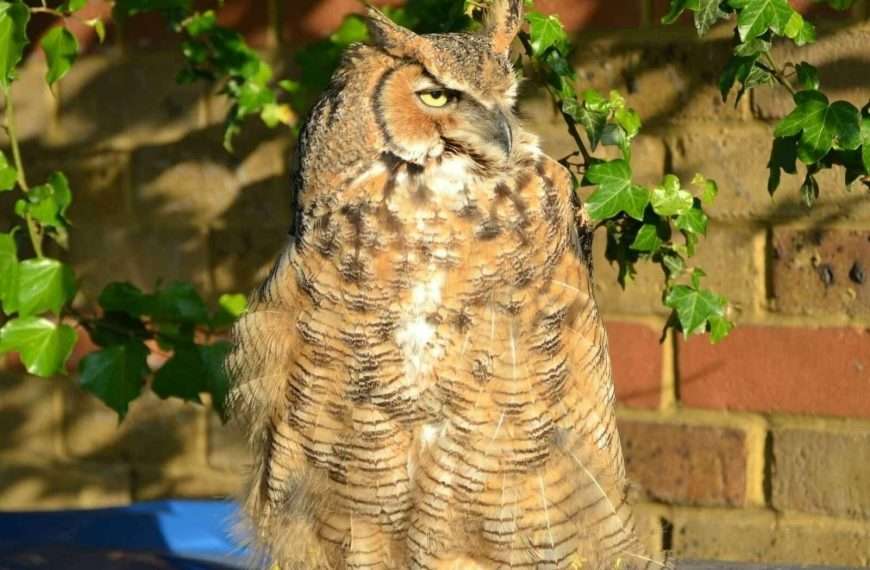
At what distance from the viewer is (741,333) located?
7.76ft

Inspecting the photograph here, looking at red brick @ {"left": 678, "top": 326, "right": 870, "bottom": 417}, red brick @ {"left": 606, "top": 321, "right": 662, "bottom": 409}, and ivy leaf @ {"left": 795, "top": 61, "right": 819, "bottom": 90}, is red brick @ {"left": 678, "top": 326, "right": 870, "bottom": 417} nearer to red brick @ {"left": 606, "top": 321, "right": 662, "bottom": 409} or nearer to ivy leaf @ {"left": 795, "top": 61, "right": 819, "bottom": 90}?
red brick @ {"left": 606, "top": 321, "right": 662, "bottom": 409}

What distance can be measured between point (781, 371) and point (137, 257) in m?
1.28

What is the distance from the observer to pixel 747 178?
2.33 m

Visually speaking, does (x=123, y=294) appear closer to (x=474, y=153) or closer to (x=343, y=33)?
(x=343, y=33)

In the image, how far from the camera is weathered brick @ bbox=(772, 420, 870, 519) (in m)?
2.33

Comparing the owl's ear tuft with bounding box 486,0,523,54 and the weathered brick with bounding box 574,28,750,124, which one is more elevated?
the owl's ear tuft with bounding box 486,0,523,54

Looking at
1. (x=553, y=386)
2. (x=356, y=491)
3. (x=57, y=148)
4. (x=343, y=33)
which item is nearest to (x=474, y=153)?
(x=553, y=386)

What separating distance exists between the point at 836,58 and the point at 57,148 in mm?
1543

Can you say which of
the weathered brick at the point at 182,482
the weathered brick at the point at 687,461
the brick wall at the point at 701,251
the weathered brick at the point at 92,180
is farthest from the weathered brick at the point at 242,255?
the weathered brick at the point at 687,461

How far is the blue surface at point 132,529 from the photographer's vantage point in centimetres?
249

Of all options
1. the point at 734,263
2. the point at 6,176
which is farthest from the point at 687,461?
the point at 6,176

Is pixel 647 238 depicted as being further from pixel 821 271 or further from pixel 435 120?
pixel 821 271

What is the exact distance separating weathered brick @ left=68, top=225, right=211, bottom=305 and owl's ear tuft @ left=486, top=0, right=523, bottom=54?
3.75 ft

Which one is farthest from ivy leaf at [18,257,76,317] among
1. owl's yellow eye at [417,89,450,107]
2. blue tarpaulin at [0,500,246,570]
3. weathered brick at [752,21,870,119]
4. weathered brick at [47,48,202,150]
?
weathered brick at [752,21,870,119]
